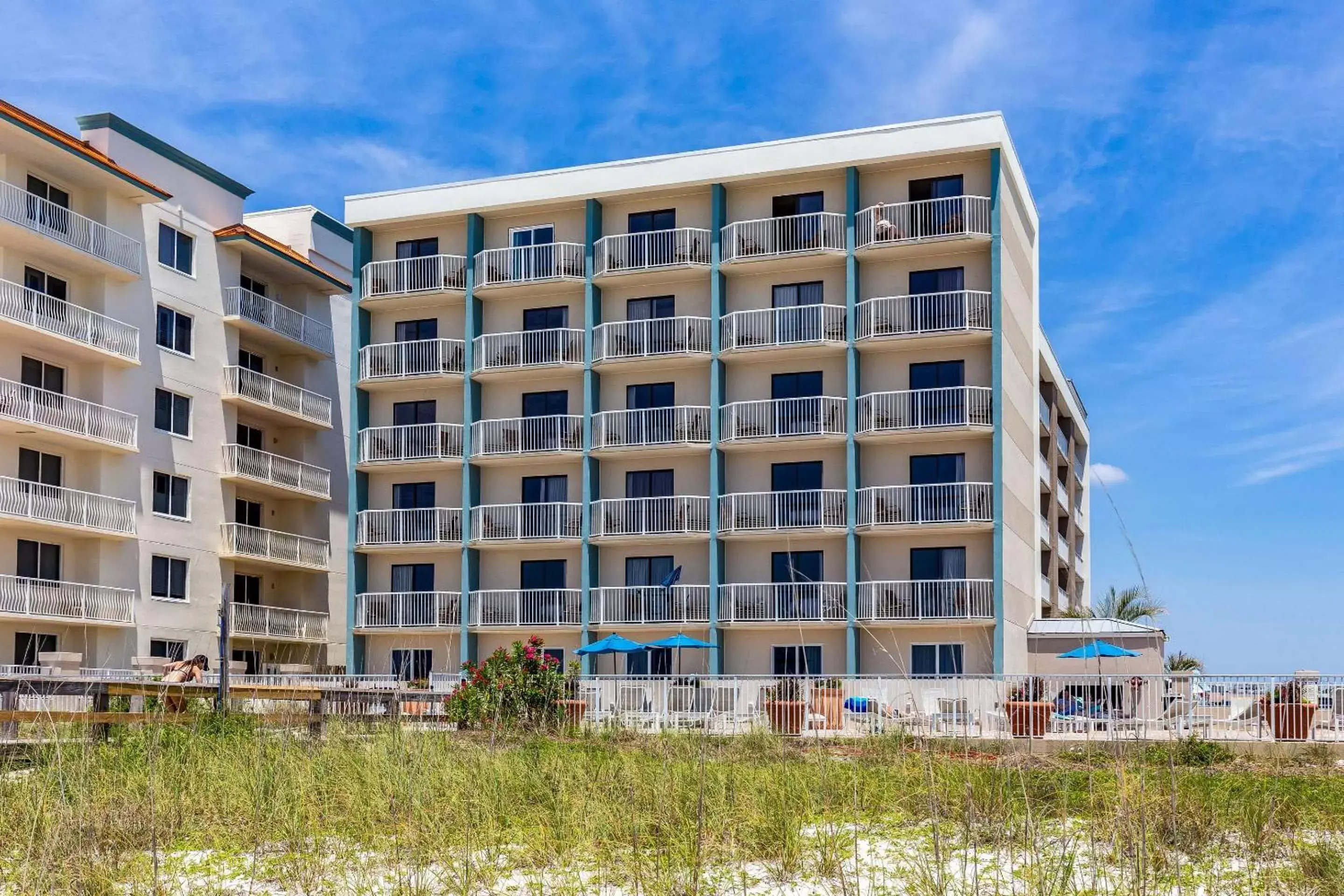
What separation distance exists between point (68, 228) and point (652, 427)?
1669cm

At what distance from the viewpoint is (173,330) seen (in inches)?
1631

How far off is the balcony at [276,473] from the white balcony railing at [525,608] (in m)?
7.43

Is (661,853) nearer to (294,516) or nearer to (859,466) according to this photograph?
(859,466)

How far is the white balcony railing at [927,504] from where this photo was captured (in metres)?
38.2

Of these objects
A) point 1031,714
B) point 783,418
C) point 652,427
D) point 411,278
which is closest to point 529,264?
point 411,278

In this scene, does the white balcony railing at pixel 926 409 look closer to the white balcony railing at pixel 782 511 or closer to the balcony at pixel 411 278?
the white balcony railing at pixel 782 511

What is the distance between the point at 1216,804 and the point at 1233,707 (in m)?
14.5

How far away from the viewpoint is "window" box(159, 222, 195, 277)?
135 ft

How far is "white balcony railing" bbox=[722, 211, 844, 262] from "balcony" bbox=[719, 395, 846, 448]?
4.22 metres

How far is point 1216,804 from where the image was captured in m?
11.1

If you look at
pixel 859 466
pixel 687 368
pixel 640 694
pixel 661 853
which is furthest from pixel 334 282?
pixel 661 853

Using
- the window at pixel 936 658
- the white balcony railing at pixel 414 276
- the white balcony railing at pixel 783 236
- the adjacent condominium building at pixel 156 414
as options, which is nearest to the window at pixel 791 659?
the window at pixel 936 658

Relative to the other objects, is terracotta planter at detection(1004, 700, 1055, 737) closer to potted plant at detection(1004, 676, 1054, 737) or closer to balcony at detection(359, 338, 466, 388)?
potted plant at detection(1004, 676, 1054, 737)

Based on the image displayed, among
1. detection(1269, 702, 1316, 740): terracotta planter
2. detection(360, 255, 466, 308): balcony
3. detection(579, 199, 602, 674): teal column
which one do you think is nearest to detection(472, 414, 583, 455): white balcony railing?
detection(579, 199, 602, 674): teal column
